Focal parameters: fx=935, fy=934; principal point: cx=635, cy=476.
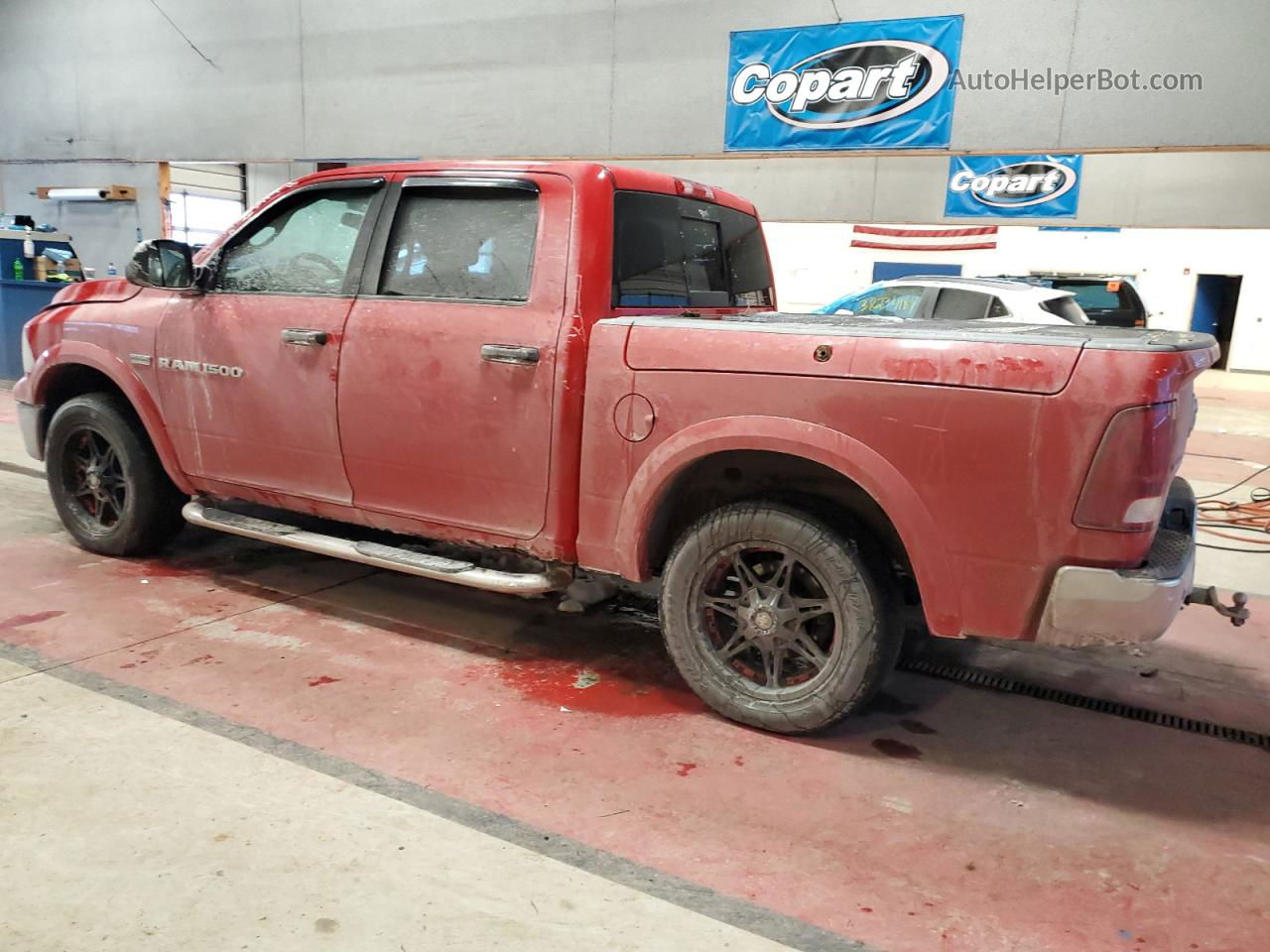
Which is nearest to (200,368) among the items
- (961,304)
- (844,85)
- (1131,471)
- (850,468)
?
(850,468)

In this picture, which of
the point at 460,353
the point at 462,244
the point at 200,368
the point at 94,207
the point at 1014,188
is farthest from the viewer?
the point at 94,207

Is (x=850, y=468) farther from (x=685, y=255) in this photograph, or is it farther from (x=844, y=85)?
(x=844, y=85)

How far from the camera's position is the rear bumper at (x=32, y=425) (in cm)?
491

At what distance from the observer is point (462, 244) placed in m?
3.60

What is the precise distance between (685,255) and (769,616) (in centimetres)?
158

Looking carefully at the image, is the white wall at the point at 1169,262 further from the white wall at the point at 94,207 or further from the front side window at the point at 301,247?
the front side window at the point at 301,247

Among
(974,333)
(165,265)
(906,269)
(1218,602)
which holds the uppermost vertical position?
(906,269)

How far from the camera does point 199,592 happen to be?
4.38 metres

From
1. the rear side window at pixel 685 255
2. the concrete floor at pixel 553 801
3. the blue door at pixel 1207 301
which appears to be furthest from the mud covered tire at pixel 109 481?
the blue door at pixel 1207 301

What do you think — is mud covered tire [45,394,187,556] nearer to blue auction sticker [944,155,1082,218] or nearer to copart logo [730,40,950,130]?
copart logo [730,40,950,130]

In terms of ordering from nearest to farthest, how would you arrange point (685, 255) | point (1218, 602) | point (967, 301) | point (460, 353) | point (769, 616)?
point (1218, 602)
point (769, 616)
point (460, 353)
point (685, 255)
point (967, 301)

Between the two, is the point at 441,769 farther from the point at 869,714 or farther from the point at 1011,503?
the point at 1011,503

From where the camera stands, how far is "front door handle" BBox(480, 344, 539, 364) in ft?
10.8

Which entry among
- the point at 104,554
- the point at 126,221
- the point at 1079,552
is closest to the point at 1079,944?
the point at 1079,552
